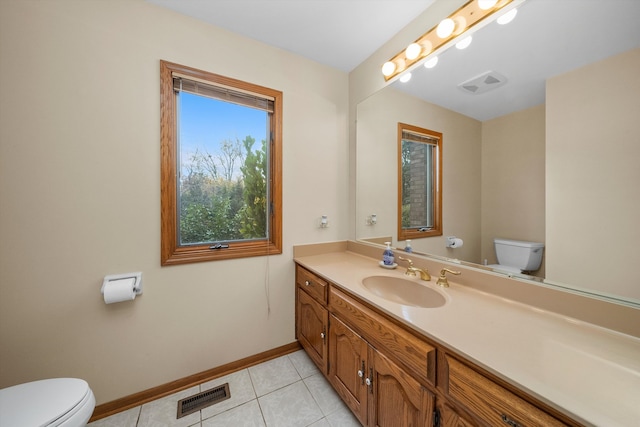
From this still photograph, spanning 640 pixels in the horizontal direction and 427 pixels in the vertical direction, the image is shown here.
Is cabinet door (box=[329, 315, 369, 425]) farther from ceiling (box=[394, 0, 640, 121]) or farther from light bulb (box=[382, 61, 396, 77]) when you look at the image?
light bulb (box=[382, 61, 396, 77])

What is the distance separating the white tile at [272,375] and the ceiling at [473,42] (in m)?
2.07

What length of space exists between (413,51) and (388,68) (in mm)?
206

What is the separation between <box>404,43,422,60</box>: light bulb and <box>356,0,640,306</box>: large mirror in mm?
113

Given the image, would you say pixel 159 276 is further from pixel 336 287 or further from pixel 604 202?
pixel 604 202

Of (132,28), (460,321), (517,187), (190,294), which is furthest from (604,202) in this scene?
(132,28)

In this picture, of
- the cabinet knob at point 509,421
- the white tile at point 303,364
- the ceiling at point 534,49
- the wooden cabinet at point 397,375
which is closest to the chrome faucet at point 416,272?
the wooden cabinet at point 397,375

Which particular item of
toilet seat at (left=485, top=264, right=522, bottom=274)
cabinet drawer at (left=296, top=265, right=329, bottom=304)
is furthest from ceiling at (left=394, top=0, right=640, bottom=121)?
cabinet drawer at (left=296, top=265, right=329, bottom=304)

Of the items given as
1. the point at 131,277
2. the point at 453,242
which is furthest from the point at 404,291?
the point at 131,277

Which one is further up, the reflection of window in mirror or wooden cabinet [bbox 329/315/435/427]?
the reflection of window in mirror

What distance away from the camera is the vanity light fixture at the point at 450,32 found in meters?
1.09

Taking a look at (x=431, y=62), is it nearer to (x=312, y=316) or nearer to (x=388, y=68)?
(x=388, y=68)

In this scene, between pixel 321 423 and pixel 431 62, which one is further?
pixel 431 62

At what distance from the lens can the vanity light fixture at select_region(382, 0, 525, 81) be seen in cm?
109

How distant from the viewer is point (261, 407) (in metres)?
1.35
